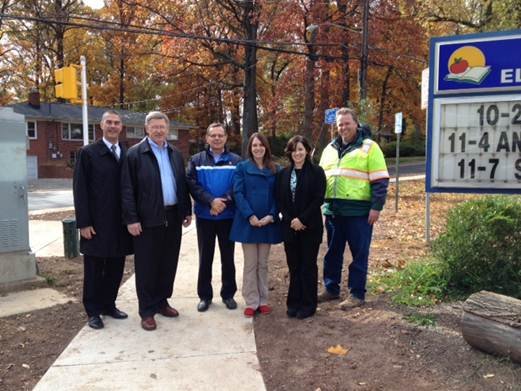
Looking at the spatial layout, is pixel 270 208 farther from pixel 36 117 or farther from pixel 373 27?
pixel 36 117

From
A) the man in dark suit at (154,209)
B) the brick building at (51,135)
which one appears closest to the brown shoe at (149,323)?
the man in dark suit at (154,209)

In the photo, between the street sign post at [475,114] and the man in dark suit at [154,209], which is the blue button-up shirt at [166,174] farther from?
the street sign post at [475,114]

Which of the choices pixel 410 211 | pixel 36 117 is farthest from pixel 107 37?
pixel 410 211

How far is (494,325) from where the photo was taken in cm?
360

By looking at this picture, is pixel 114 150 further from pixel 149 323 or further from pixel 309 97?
pixel 309 97

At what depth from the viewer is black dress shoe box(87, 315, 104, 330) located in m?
4.59

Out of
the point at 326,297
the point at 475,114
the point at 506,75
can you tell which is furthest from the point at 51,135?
the point at 506,75

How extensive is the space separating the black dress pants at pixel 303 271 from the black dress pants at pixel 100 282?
63.8 inches

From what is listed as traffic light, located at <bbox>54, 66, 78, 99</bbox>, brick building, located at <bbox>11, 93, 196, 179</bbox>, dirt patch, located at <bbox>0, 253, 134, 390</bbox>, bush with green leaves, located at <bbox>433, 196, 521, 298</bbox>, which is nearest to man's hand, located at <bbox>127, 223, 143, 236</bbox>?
dirt patch, located at <bbox>0, 253, 134, 390</bbox>

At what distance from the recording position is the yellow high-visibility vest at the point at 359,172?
4715 millimetres

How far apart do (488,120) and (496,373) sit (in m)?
2.43

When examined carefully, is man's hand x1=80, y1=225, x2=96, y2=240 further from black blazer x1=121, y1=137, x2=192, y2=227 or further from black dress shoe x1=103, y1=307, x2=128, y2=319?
black dress shoe x1=103, y1=307, x2=128, y2=319

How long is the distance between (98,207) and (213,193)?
106 cm

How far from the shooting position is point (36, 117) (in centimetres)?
3056
